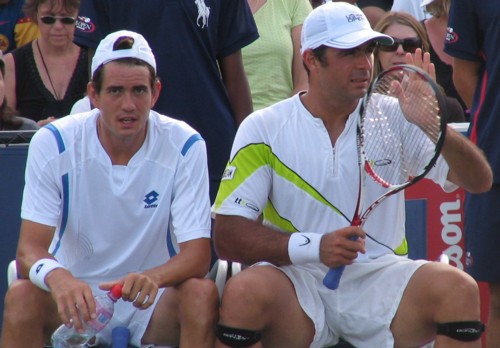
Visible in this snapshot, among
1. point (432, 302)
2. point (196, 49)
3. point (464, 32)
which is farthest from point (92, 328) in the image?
point (464, 32)

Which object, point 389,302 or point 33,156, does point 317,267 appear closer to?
point 389,302

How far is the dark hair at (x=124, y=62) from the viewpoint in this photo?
17.5ft

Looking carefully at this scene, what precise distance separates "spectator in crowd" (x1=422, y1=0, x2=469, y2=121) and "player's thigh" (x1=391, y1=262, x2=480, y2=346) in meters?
2.50

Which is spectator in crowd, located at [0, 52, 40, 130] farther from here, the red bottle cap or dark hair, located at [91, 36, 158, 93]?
the red bottle cap

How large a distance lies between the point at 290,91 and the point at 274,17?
43 cm

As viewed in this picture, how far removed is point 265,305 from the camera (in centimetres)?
501

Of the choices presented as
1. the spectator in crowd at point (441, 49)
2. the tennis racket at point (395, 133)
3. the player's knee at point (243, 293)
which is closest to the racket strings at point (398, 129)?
the tennis racket at point (395, 133)

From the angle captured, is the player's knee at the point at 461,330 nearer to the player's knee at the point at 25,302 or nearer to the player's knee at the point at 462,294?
the player's knee at the point at 462,294

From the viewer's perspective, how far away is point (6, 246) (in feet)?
21.6

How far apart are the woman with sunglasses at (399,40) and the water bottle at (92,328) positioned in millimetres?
2579

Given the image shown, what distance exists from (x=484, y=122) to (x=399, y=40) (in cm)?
131

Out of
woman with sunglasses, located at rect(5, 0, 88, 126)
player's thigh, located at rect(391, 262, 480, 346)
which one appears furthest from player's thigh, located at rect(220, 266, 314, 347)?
woman with sunglasses, located at rect(5, 0, 88, 126)

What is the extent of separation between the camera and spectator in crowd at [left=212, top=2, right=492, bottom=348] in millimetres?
4965

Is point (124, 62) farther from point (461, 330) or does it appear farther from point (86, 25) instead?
point (461, 330)
